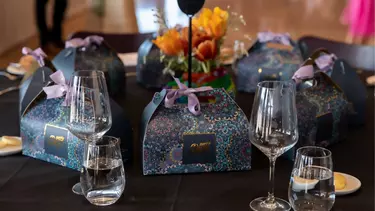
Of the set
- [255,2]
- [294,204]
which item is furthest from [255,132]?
[255,2]

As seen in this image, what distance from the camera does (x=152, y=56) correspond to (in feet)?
6.61

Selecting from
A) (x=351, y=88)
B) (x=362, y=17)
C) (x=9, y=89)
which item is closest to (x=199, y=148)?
(x=351, y=88)

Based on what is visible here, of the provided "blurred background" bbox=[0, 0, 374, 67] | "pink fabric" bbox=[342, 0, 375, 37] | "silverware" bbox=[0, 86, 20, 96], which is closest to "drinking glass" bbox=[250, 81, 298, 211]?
"silverware" bbox=[0, 86, 20, 96]

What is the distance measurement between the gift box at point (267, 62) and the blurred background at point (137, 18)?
320cm

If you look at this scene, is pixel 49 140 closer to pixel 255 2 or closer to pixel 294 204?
pixel 294 204

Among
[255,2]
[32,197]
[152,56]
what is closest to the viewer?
[32,197]

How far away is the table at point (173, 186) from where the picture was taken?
1181mm

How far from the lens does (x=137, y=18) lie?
274 inches

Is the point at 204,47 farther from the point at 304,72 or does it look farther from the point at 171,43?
the point at 304,72

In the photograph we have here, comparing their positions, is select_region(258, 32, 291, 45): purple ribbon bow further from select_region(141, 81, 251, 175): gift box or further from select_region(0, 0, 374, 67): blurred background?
select_region(0, 0, 374, 67): blurred background

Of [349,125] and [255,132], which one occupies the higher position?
[255,132]

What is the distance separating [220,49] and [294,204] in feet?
2.49

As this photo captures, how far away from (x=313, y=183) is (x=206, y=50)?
0.72m

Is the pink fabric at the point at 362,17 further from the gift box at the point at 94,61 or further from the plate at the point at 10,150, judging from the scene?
the plate at the point at 10,150
